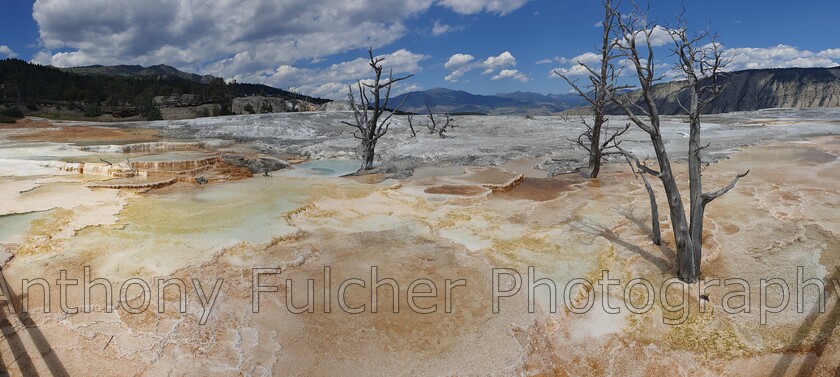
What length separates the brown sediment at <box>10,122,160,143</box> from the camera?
16891mm

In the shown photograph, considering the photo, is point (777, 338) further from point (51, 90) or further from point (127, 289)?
point (51, 90)

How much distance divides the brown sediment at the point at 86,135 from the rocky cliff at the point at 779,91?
63.4 metres

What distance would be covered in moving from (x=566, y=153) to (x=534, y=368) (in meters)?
11.7

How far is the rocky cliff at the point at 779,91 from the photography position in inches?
2596

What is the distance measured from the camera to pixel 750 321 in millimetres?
4020

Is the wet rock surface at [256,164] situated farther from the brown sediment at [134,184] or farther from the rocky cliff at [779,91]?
the rocky cliff at [779,91]

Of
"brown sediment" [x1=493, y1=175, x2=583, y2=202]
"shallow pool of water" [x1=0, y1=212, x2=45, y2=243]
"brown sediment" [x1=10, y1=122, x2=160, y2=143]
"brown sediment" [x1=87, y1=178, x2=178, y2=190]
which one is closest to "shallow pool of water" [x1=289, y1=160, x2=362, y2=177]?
"brown sediment" [x1=87, y1=178, x2=178, y2=190]

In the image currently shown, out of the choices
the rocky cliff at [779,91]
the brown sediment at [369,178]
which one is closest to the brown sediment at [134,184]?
the brown sediment at [369,178]

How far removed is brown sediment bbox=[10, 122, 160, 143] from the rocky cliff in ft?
208

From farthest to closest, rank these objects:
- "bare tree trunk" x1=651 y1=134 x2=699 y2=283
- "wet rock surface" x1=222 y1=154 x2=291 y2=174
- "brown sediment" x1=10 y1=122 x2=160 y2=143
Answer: "brown sediment" x1=10 y1=122 x2=160 y2=143 → "wet rock surface" x1=222 y1=154 x2=291 y2=174 → "bare tree trunk" x1=651 y1=134 x2=699 y2=283

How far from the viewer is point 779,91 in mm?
69688

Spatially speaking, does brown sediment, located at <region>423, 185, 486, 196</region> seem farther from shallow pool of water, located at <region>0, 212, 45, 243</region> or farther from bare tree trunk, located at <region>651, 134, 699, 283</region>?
shallow pool of water, located at <region>0, 212, 45, 243</region>

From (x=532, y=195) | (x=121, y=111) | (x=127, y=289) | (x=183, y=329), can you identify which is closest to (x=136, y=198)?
(x=127, y=289)

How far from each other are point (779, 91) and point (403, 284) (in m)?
84.9
